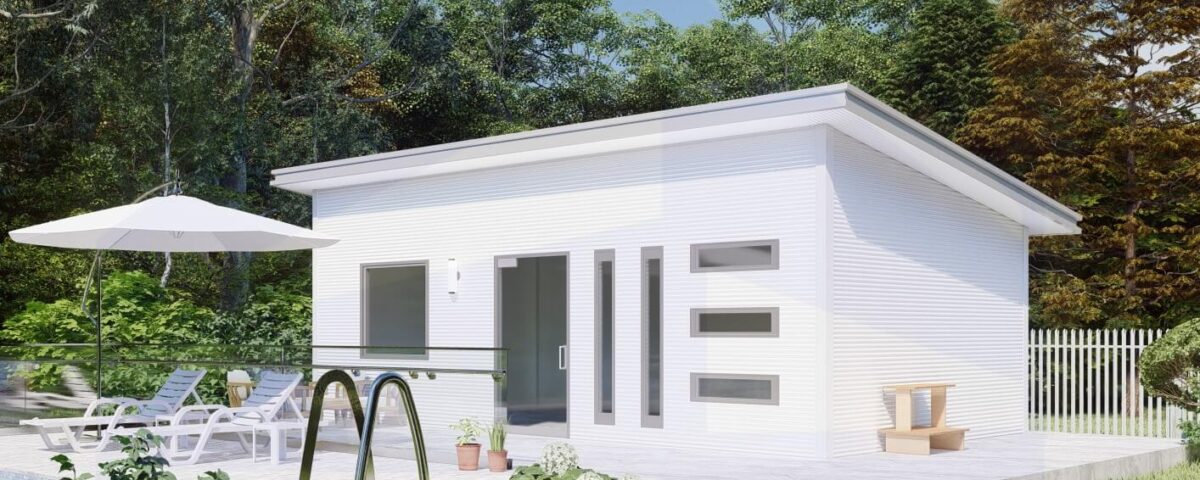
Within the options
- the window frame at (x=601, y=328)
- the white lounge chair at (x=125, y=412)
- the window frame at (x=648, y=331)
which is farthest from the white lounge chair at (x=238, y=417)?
the window frame at (x=648, y=331)

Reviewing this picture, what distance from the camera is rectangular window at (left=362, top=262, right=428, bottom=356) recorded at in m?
13.3

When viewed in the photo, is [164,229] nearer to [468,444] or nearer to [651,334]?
[468,444]

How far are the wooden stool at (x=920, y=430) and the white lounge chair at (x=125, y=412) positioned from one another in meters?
5.61

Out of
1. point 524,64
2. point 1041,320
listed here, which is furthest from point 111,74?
point 1041,320

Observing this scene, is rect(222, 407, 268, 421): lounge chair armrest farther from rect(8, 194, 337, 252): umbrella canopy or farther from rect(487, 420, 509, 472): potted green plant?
rect(487, 420, 509, 472): potted green plant

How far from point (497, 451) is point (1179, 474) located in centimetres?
548

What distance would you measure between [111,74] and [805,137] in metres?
13.4

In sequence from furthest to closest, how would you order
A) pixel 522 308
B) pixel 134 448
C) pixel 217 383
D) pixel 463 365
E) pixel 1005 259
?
pixel 522 308 < pixel 1005 259 < pixel 217 383 < pixel 463 365 < pixel 134 448

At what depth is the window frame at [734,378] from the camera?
33.7 feet

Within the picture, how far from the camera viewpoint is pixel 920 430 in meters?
10.7

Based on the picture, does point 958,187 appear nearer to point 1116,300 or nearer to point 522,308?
point 522,308

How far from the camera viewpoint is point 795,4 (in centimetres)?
3111

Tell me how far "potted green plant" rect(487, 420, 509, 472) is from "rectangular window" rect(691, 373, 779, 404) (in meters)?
2.21

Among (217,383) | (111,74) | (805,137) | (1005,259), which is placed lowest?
(217,383)
